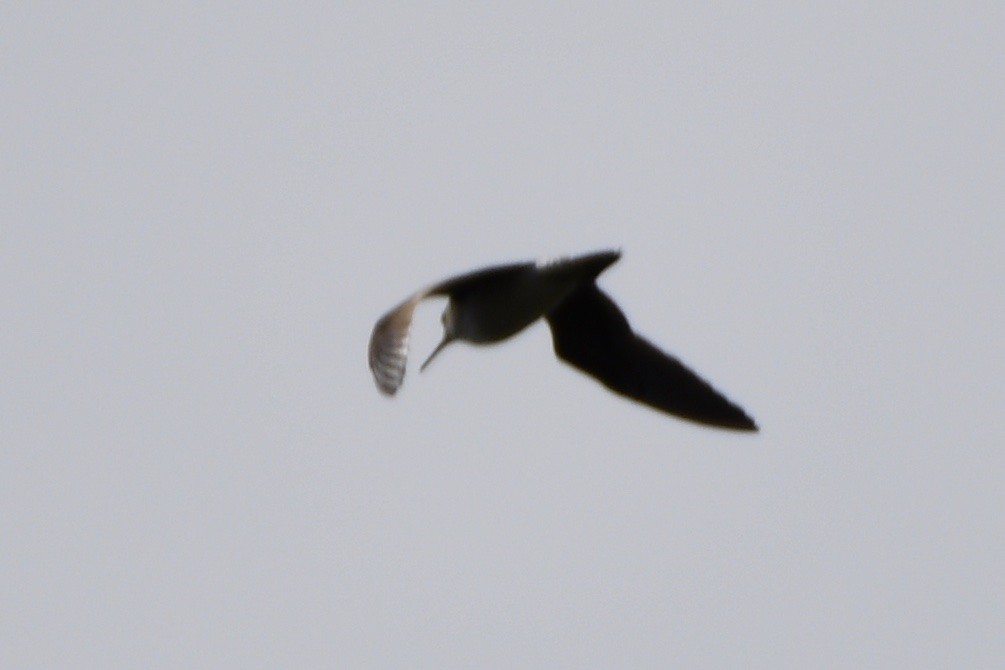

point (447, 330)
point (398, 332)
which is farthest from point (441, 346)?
point (398, 332)

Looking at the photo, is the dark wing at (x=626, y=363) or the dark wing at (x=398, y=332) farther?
the dark wing at (x=626, y=363)

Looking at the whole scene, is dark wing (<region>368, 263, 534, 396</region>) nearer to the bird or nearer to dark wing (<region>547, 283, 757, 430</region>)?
the bird

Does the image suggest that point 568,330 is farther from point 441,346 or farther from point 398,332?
point 398,332

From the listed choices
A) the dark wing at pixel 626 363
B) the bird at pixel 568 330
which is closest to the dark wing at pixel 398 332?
the bird at pixel 568 330

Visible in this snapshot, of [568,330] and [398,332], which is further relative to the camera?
[568,330]

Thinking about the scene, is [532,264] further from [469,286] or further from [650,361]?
[650,361]

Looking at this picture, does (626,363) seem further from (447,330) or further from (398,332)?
(398,332)

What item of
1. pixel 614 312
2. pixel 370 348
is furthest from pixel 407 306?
pixel 614 312

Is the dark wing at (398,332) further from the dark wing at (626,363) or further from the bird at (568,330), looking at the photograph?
the dark wing at (626,363)
